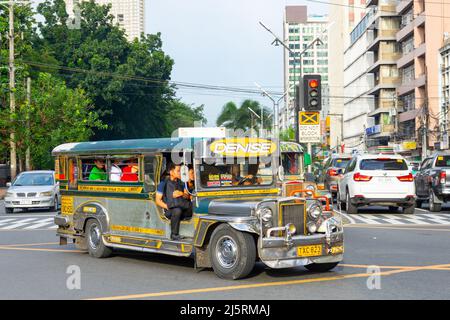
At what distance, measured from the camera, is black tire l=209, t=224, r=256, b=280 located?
9656 millimetres

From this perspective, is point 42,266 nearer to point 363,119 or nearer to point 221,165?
point 221,165

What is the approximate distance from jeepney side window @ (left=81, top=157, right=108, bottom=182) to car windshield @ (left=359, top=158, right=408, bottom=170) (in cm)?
1133

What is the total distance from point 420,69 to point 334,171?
41.3 m

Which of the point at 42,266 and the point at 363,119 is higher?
the point at 363,119

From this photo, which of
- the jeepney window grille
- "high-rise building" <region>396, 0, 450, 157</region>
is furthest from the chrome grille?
"high-rise building" <region>396, 0, 450, 157</region>

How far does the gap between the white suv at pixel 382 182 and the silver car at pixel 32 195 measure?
11.5m

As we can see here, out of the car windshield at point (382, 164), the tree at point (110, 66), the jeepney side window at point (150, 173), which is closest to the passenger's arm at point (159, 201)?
the jeepney side window at point (150, 173)

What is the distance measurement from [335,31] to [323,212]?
12373 cm

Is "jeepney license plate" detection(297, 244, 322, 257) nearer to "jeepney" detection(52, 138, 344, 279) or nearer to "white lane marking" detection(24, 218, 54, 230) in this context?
"jeepney" detection(52, 138, 344, 279)

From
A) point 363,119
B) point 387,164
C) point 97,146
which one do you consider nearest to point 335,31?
point 363,119

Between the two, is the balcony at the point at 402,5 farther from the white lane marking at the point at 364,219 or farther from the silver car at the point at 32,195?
the white lane marking at the point at 364,219

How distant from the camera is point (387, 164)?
22.3 m

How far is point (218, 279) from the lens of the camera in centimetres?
996

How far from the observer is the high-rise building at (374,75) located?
81.4 meters
